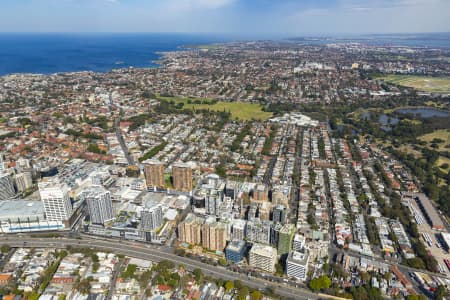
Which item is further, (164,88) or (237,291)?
(164,88)

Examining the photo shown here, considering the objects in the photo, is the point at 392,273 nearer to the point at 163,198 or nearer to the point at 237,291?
the point at 237,291

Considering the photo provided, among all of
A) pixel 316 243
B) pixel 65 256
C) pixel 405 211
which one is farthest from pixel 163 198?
pixel 405 211

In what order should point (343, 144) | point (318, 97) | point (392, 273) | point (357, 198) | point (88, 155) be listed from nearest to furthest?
point (392, 273)
point (357, 198)
point (88, 155)
point (343, 144)
point (318, 97)

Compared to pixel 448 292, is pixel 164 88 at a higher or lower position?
higher

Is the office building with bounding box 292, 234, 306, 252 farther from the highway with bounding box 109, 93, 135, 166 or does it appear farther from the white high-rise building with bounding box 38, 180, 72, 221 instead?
the highway with bounding box 109, 93, 135, 166

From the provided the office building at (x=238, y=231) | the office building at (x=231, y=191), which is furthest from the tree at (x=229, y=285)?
the office building at (x=231, y=191)

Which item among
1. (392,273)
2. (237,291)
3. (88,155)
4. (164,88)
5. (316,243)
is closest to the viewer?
(237,291)

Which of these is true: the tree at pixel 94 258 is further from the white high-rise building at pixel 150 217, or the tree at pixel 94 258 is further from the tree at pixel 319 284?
the tree at pixel 319 284
